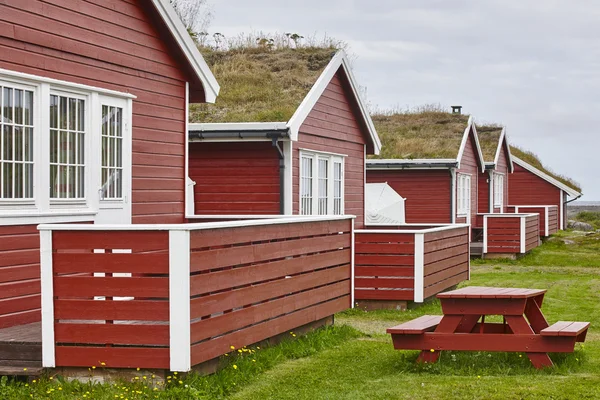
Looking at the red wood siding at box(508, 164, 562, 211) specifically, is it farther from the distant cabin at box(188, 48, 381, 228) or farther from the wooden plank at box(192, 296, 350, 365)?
the wooden plank at box(192, 296, 350, 365)

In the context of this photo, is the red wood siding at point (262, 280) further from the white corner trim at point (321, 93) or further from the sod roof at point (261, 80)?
the sod roof at point (261, 80)

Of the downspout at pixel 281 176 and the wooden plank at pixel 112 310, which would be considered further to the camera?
the downspout at pixel 281 176

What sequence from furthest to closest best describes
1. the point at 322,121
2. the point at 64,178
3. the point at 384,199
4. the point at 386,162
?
the point at 386,162
the point at 384,199
the point at 322,121
the point at 64,178

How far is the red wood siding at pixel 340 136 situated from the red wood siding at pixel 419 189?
9997 mm

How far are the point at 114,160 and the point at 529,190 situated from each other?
38198 mm

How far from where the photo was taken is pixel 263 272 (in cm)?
1038

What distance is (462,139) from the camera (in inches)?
1273

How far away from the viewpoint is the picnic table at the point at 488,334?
31.5 feet

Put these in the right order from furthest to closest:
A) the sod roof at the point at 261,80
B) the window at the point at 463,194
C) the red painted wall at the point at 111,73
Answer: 1. the window at the point at 463,194
2. the sod roof at the point at 261,80
3. the red painted wall at the point at 111,73

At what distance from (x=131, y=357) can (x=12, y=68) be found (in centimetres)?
342

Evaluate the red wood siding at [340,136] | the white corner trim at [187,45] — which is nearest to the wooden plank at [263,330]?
the white corner trim at [187,45]

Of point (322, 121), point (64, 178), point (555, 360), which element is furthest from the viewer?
point (322, 121)

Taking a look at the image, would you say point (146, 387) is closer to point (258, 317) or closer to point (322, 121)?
point (258, 317)

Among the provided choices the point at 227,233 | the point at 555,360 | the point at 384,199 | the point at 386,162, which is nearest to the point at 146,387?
the point at 227,233
